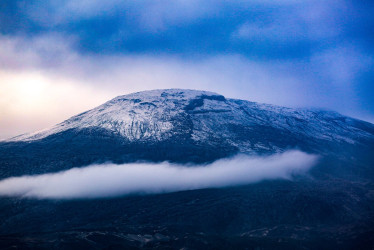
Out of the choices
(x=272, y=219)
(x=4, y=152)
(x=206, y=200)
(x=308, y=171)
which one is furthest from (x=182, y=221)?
(x=4, y=152)

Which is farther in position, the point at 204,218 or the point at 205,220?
the point at 204,218

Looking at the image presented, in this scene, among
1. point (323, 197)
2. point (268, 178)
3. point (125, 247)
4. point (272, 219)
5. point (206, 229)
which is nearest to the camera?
point (125, 247)

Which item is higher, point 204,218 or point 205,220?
point 204,218

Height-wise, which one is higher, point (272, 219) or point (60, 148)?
point (60, 148)

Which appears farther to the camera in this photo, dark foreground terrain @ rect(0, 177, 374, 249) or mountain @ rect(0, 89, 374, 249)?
mountain @ rect(0, 89, 374, 249)

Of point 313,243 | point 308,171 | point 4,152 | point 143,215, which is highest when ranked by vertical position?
point 4,152

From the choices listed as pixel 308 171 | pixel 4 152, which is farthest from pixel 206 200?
pixel 4 152

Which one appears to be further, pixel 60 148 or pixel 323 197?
pixel 60 148

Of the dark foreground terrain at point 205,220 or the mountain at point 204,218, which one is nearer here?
the dark foreground terrain at point 205,220

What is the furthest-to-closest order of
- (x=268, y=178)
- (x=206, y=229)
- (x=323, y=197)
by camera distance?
(x=268, y=178) < (x=323, y=197) < (x=206, y=229)

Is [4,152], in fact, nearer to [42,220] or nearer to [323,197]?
[42,220]
